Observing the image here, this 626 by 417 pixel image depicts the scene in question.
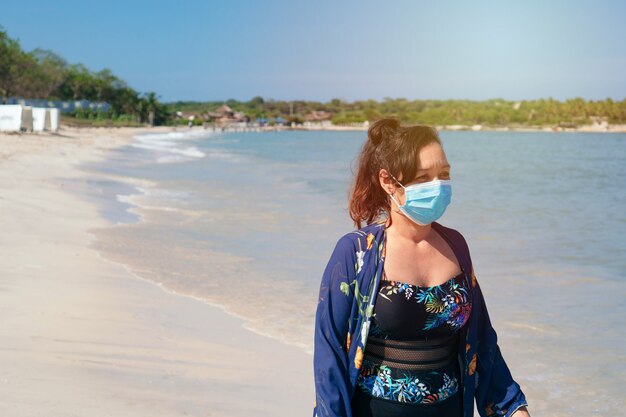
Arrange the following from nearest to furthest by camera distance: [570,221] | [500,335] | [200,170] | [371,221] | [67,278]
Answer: [371,221] → [500,335] → [67,278] → [570,221] → [200,170]

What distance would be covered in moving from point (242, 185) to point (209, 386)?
53.2 feet

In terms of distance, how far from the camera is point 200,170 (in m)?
25.5

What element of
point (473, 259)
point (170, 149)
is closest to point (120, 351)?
point (473, 259)

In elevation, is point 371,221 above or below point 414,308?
above

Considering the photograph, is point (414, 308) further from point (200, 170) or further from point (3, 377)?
point (200, 170)

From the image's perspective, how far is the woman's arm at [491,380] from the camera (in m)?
2.38

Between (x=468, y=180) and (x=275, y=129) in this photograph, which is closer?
(x=468, y=180)

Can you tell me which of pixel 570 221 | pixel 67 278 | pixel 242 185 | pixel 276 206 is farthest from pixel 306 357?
pixel 242 185

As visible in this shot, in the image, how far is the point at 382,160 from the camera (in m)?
2.32

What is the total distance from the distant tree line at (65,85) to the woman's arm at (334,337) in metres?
72.8

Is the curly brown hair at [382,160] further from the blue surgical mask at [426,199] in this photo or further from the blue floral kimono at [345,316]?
the blue floral kimono at [345,316]

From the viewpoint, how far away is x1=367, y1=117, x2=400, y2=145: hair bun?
231cm

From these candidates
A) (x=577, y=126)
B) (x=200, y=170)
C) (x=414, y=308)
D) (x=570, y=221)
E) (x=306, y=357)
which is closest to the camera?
(x=414, y=308)

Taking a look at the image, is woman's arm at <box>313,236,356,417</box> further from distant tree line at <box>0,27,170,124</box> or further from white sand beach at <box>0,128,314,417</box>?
distant tree line at <box>0,27,170,124</box>
